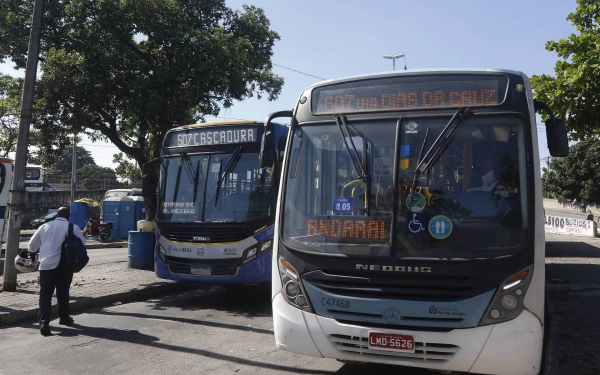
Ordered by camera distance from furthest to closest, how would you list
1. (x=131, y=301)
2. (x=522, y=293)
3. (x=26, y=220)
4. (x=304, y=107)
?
(x=26, y=220)
(x=131, y=301)
(x=304, y=107)
(x=522, y=293)

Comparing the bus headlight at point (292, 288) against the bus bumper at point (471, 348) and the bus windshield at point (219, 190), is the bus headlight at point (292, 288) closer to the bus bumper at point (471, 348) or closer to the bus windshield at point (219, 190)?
the bus bumper at point (471, 348)

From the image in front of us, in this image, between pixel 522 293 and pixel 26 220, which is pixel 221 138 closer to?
pixel 522 293

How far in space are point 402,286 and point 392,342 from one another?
0.45 m

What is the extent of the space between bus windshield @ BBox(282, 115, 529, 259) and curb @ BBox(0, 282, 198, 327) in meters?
4.91

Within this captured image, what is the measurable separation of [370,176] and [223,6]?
43.4 feet

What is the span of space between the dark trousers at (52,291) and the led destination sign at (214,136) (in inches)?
125

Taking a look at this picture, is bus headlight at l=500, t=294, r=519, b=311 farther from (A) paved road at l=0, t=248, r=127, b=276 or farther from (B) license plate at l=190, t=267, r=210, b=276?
(A) paved road at l=0, t=248, r=127, b=276

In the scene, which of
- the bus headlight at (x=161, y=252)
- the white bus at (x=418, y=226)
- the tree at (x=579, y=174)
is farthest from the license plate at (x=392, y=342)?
the tree at (x=579, y=174)

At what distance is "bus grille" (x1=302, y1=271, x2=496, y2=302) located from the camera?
4.54 metres

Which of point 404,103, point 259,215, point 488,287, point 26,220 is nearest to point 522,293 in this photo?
point 488,287

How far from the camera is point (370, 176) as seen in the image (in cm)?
512

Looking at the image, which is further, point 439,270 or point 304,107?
point 304,107

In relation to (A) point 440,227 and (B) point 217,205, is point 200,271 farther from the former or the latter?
(A) point 440,227

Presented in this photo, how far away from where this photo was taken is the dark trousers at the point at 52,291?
7.37 m
